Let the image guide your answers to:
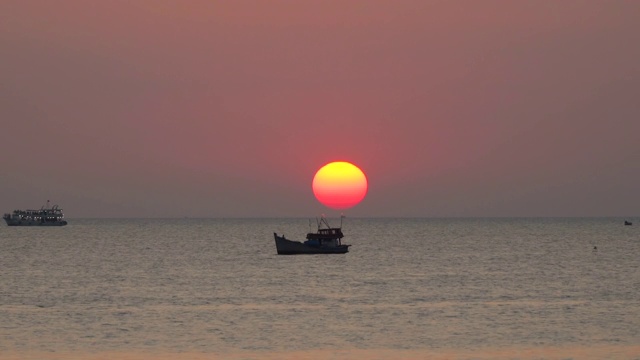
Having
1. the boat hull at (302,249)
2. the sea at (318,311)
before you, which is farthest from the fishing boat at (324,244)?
the sea at (318,311)

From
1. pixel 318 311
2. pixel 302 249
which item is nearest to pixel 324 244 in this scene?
pixel 302 249

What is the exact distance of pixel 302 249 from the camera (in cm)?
13738

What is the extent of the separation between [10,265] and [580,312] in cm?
8178

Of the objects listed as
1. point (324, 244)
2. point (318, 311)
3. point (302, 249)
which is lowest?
point (318, 311)

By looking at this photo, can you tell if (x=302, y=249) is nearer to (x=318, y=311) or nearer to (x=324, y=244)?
(x=324, y=244)

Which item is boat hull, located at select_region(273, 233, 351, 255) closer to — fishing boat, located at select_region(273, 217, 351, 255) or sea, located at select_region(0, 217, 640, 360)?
fishing boat, located at select_region(273, 217, 351, 255)

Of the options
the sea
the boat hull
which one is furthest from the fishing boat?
the sea

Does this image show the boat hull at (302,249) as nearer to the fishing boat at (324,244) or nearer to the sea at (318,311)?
the fishing boat at (324,244)

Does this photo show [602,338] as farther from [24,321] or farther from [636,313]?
[24,321]

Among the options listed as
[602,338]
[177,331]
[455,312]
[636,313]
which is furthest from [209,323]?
[636,313]

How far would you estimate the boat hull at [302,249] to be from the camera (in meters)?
134

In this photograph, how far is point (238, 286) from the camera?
90500 mm

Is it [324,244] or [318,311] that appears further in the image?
[324,244]

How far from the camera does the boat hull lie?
134250 mm
